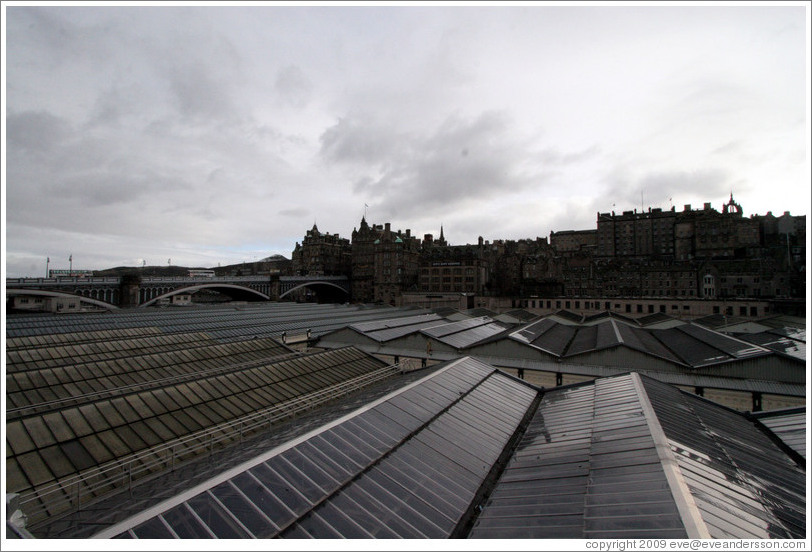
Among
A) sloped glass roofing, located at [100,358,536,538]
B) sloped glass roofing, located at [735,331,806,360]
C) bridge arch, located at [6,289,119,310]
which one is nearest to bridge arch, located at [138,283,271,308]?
bridge arch, located at [6,289,119,310]

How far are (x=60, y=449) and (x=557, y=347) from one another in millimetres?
Answer: 36497

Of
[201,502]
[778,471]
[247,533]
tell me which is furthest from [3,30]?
[778,471]

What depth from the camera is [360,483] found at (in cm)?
939

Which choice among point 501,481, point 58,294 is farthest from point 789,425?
point 58,294

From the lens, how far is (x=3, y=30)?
25.6 feet

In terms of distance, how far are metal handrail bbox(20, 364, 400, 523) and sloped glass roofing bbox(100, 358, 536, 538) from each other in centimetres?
387

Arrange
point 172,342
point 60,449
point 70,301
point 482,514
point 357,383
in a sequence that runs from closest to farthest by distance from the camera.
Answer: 1. point 482,514
2. point 60,449
3. point 357,383
4. point 172,342
5. point 70,301

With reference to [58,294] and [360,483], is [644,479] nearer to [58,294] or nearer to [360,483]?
[360,483]

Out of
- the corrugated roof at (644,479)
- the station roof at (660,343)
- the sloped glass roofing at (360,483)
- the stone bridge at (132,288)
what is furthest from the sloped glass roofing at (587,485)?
the stone bridge at (132,288)

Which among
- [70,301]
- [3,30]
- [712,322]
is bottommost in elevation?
[712,322]

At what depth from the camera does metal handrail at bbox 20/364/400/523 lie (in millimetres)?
9805

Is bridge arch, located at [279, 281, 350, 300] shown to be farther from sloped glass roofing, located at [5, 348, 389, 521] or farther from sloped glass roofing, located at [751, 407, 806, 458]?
sloped glass roofing, located at [751, 407, 806, 458]

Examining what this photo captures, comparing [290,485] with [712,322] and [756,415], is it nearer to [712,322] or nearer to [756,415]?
[756,415]

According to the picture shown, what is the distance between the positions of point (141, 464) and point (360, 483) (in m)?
7.95
